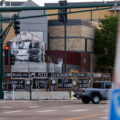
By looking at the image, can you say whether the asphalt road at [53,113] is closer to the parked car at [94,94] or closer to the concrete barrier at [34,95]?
the parked car at [94,94]

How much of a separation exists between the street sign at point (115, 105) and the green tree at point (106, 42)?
5913 centimetres

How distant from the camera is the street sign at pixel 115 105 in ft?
16.8

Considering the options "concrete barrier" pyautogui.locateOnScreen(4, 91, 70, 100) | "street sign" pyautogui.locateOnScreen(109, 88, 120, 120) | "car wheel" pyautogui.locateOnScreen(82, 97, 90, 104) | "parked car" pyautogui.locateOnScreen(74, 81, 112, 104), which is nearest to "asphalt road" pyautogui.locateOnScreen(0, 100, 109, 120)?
"parked car" pyautogui.locateOnScreen(74, 81, 112, 104)

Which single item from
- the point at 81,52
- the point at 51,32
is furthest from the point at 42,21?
the point at 81,52

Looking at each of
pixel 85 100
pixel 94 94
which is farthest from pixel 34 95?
pixel 94 94

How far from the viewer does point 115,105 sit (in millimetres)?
5145

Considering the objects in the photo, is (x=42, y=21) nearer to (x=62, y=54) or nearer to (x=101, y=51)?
(x=62, y=54)

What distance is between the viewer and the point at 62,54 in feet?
190

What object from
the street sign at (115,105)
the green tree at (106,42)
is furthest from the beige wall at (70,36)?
the street sign at (115,105)

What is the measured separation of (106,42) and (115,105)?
60.1 meters

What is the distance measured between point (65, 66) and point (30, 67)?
18.8 feet

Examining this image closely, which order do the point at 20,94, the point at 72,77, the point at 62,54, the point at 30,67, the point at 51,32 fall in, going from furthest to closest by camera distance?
the point at 51,32
the point at 62,54
the point at 30,67
the point at 72,77
the point at 20,94

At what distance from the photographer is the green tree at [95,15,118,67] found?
64438 millimetres

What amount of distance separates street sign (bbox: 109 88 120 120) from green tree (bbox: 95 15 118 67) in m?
59.1
